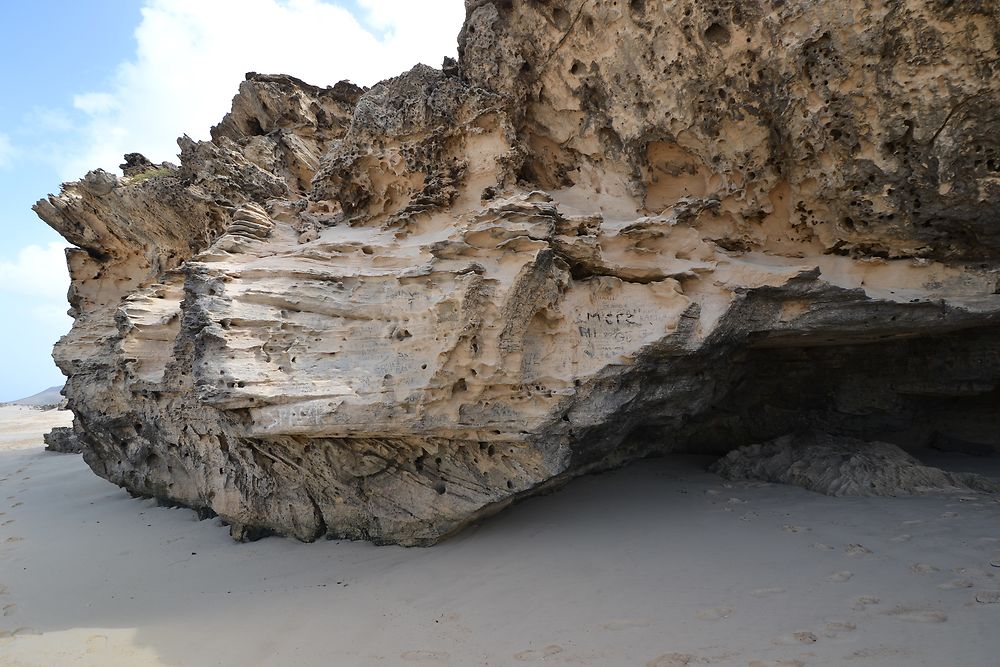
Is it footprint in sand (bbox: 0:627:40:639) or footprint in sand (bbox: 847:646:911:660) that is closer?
footprint in sand (bbox: 847:646:911:660)

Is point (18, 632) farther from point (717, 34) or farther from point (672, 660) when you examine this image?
point (717, 34)

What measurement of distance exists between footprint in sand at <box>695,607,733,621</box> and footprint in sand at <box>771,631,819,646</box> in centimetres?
32

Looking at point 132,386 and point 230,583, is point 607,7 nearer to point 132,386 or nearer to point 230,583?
point 230,583

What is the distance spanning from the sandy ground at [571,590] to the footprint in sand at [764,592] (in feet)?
0.04

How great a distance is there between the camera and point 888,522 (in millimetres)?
4172

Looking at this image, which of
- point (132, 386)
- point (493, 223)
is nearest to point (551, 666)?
point (493, 223)

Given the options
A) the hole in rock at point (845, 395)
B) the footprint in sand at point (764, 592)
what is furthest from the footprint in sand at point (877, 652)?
the hole in rock at point (845, 395)

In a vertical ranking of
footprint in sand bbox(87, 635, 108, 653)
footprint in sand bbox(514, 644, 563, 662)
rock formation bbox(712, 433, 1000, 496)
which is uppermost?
rock formation bbox(712, 433, 1000, 496)

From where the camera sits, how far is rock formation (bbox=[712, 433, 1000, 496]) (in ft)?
16.1

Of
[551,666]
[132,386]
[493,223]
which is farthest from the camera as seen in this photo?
[132,386]

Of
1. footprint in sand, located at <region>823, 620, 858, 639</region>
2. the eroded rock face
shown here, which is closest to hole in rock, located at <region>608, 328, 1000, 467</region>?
the eroded rock face

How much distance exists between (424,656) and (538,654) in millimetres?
708

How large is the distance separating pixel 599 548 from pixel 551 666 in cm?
145

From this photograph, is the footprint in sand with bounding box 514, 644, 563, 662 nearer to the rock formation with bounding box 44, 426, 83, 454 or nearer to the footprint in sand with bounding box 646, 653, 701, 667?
the footprint in sand with bounding box 646, 653, 701, 667
